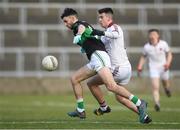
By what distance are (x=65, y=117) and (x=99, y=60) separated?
2833 mm

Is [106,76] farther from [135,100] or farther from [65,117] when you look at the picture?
[65,117]

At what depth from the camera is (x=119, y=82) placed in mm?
16516

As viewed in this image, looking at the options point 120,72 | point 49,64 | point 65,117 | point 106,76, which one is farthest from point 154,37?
point 106,76

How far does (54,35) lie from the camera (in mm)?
34906

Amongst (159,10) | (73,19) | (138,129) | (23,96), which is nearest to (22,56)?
(23,96)

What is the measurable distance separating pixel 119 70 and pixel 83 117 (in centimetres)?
133

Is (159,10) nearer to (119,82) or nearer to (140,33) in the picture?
(140,33)

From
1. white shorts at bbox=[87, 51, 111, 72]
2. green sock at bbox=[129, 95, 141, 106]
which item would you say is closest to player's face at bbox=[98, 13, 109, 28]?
white shorts at bbox=[87, 51, 111, 72]

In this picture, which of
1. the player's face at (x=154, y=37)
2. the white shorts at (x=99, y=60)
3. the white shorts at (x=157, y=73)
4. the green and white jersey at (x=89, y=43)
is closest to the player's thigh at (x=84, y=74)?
the white shorts at (x=99, y=60)

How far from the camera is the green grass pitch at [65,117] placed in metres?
15.1

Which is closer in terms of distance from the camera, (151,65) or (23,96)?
(151,65)

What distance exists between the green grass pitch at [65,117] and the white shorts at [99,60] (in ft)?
3.67

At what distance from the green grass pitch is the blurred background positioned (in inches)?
48.4

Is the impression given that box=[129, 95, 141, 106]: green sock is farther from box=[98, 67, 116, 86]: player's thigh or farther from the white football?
the white football
